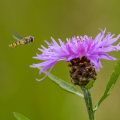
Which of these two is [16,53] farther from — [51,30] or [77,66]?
[77,66]

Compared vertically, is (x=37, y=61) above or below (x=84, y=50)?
above

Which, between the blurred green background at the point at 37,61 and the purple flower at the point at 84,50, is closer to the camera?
the purple flower at the point at 84,50

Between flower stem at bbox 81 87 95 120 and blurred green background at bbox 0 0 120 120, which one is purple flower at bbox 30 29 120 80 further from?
blurred green background at bbox 0 0 120 120

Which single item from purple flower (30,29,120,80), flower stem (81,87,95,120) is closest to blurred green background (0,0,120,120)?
flower stem (81,87,95,120)

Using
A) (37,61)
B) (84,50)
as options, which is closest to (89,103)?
(84,50)

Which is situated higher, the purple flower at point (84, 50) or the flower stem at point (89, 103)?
the purple flower at point (84, 50)

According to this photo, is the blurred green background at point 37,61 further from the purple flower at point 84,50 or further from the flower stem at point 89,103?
the purple flower at point 84,50

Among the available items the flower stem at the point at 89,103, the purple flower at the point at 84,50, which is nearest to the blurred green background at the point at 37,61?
the flower stem at the point at 89,103

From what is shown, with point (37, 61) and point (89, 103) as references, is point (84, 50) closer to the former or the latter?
point (89, 103)
